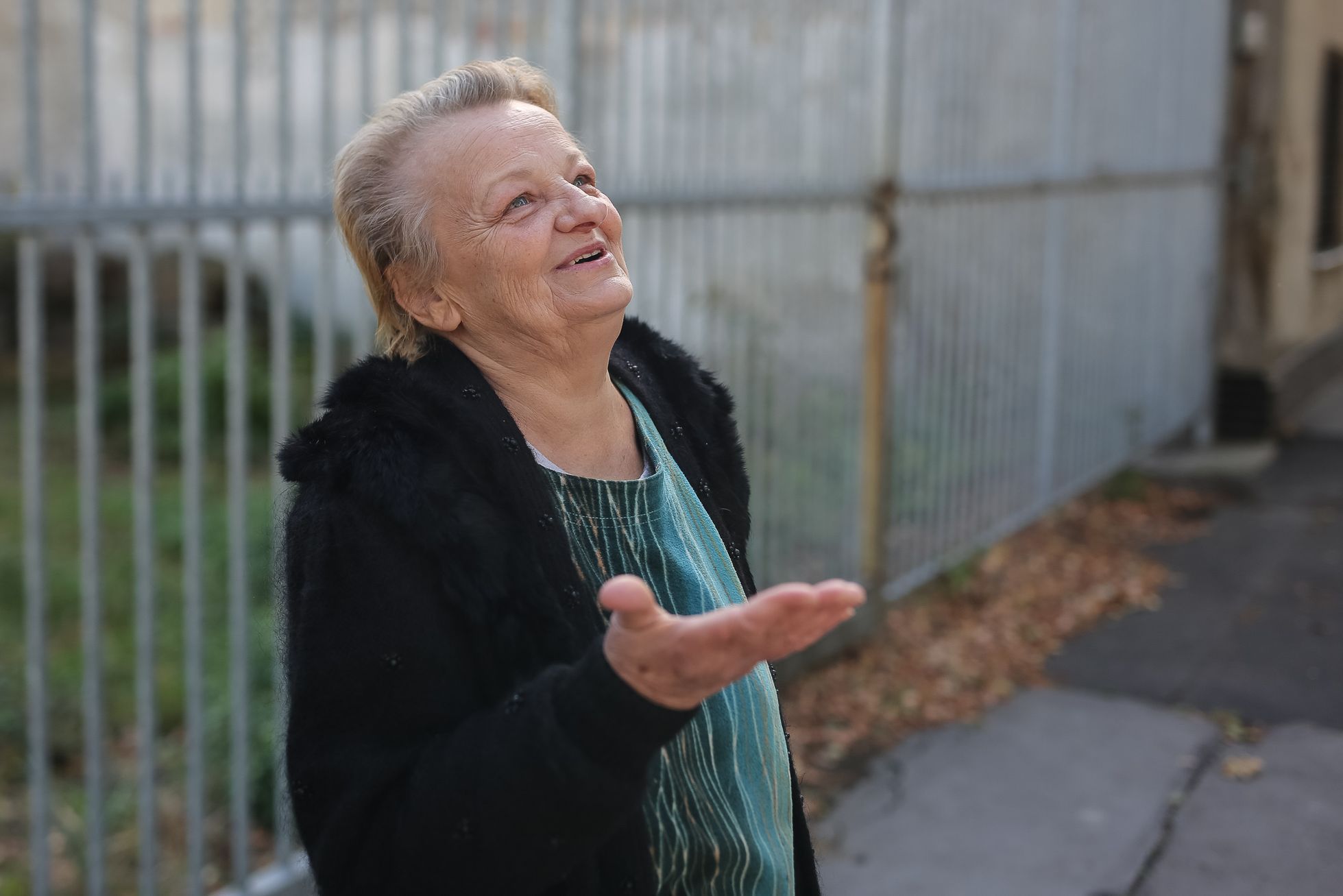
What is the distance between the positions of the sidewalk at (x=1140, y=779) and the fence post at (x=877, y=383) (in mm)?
815

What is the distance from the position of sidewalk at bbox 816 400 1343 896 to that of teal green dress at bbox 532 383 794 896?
1950mm

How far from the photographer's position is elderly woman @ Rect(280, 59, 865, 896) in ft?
4.81

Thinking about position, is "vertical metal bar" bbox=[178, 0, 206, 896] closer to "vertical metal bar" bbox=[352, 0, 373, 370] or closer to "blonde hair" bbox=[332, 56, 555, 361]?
"vertical metal bar" bbox=[352, 0, 373, 370]

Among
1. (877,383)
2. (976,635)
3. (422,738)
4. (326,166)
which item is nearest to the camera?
(422,738)

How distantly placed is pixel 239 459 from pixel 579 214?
1555mm

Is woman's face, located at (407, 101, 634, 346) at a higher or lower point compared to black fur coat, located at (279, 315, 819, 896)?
higher

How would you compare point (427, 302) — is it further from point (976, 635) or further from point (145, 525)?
point (976, 635)

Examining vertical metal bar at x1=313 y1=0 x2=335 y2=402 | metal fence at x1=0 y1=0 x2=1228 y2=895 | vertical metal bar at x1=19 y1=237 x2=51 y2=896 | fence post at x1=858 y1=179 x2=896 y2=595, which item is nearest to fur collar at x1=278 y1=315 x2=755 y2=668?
metal fence at x1=0 y1=0 x2=1228 y2=895

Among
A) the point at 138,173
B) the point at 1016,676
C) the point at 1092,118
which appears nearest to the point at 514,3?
the point at 138,173

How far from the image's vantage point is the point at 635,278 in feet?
13.9

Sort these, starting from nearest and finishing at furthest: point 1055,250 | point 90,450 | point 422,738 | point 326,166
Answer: point 422,738
point 90,450
point 326,166
point 1055,250

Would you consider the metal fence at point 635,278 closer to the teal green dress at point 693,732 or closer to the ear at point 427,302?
the ear at point 427,302

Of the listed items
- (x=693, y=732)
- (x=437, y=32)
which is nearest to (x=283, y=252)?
(x=437, y=32)

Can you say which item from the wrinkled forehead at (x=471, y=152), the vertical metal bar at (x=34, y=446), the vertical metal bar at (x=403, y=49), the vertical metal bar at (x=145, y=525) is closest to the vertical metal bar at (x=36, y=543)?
the vertical metal bar at (x=34, y=446)
